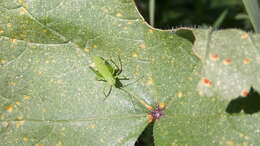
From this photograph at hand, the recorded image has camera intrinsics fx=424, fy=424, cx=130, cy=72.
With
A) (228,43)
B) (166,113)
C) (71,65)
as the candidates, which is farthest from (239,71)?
(71,65)

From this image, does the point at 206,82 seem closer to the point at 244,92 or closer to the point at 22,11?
the point at 244,92

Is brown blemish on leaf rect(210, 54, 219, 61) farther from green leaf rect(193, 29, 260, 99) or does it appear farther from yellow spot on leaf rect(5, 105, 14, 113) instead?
yellow spot on leaf rect(5, 105, 14, 113)

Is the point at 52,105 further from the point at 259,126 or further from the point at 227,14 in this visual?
the point at 227,14

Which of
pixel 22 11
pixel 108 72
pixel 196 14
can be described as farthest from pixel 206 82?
pixel 196 14

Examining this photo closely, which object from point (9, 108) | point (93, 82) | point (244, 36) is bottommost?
point (9, 108)

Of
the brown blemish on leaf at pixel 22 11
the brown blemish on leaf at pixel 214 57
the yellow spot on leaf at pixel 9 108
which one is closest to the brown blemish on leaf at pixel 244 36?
the brown blemish on leaf at pixel 214 57

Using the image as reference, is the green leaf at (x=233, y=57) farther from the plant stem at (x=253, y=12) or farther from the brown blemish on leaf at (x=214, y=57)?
the plant stem at (x=253, y=12)
